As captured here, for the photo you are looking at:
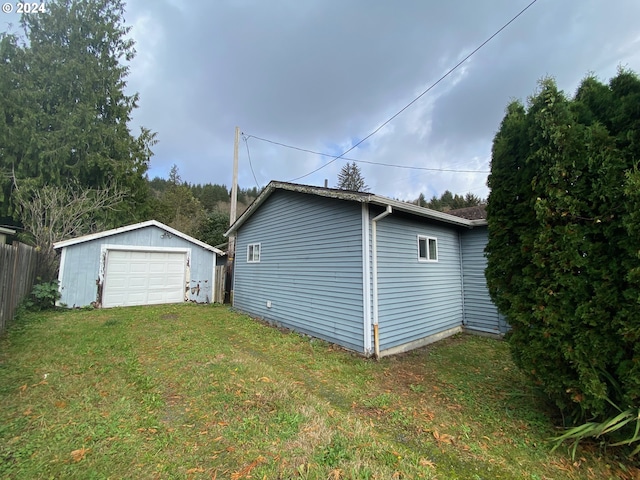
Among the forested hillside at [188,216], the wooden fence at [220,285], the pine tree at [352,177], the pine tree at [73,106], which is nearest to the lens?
the wooden fence at [220,285]

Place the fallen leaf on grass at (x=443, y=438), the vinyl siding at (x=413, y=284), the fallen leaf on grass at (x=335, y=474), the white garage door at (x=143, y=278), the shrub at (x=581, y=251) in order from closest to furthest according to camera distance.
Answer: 1. the fallen leaf on grass at (x=335, y=474)
2. the shrub at (x=581, y=251)
3. the fallen leaf on grass at (x=443, y=438)
4. the vinyl siding at (x=413, y=284)
5. the white garage door at (x=143, y=278)

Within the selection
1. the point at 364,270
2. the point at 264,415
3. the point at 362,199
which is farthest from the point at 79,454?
the point at 362,199

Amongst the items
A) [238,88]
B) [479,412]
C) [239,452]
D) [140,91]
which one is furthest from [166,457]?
[140,91]

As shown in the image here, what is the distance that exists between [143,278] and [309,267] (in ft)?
24.8

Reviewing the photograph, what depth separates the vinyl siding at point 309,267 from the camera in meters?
6.12

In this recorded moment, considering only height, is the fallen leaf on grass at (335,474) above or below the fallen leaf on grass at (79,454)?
above

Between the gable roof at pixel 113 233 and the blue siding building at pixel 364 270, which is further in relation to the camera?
the gable roof at pixel 113 233

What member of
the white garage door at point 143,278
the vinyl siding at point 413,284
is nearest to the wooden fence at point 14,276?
the white garage door at point 143,278

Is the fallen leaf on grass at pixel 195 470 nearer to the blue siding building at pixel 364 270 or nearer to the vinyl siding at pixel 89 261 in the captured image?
the blue siding building at pixel 364 270

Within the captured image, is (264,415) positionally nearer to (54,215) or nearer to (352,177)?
(54,215)

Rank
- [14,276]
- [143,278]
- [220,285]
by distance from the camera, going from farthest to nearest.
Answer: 1. [220,285]
2. [143,278]
3. [14,276]

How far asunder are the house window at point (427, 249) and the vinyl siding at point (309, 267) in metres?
2.17

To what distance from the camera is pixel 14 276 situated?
7242 millimetres

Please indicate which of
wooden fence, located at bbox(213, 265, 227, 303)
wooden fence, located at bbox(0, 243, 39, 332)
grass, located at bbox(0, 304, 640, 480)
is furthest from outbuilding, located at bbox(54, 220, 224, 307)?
grass, located at bbox(0, 304, 640, 480)
